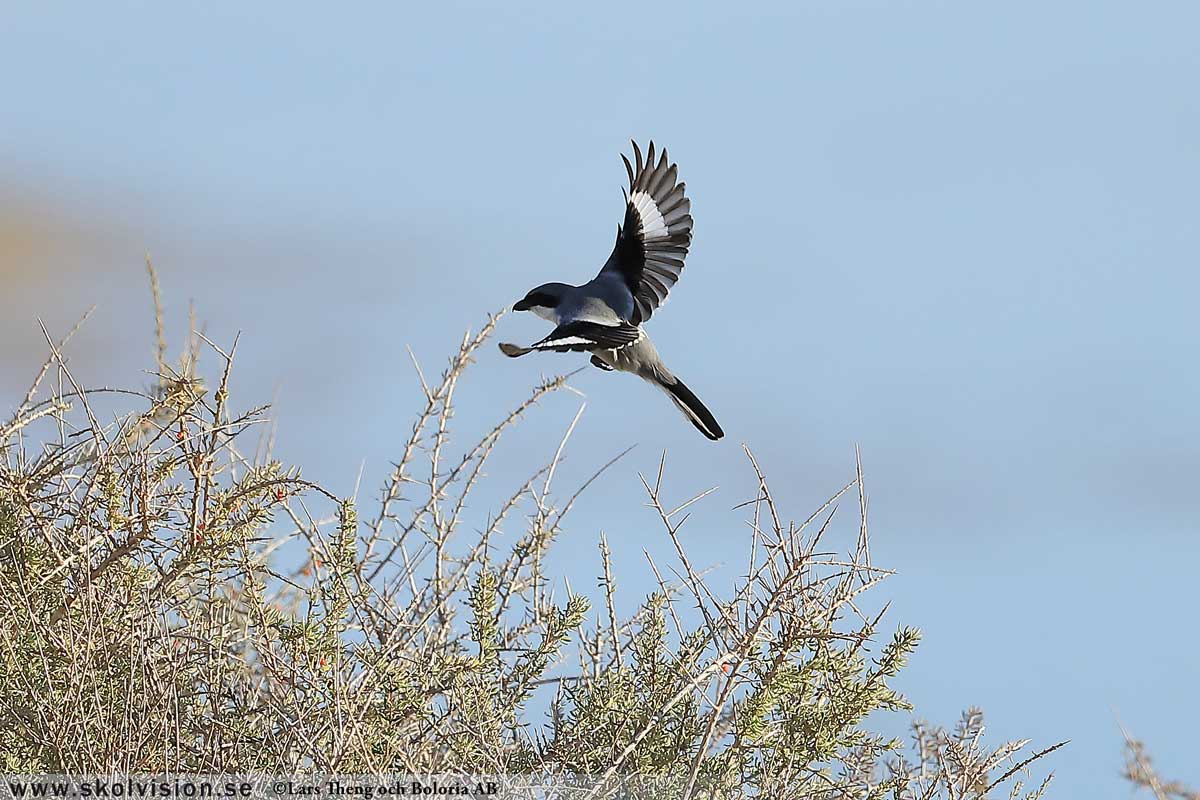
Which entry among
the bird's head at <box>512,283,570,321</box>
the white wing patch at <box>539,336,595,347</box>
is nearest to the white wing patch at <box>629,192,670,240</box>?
the bird's head at <box>512,283,570,321</box>

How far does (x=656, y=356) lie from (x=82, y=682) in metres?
2.59

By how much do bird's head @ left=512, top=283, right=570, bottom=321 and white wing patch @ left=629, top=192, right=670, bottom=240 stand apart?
74 centimetres

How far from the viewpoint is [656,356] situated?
493cm

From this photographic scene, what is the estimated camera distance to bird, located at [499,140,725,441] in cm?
445

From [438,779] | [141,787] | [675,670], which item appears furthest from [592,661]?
[141,787]

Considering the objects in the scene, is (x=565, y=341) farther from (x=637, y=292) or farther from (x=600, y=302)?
(x=637, y=292)

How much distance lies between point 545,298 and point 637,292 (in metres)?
0.64

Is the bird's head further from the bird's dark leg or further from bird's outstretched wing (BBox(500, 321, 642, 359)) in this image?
the bird's dark leg

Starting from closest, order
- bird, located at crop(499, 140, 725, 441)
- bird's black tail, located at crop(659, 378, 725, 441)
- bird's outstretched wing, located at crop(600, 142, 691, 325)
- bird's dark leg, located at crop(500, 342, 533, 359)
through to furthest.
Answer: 1. bird's dark leg, located at crop(500, 342, 533, 359)
2. bird, located at crop(499, 140, 725, 441)
3. bird's black tail, located at crop(659, 378, 725, 441)
4. bird's outstretched wing, located at crop(600, 142, 691, 325)

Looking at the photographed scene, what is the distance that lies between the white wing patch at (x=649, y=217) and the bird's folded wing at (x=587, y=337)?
965 mm

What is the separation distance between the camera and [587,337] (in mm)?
4035

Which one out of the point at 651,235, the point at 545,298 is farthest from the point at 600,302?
the point at 651,235

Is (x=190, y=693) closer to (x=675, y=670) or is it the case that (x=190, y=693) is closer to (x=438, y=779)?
(x=438, y=779)

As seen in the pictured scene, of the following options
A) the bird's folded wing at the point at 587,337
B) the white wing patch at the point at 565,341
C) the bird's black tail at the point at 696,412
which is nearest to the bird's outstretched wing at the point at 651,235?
the bird's black tail at the point at 696,412
